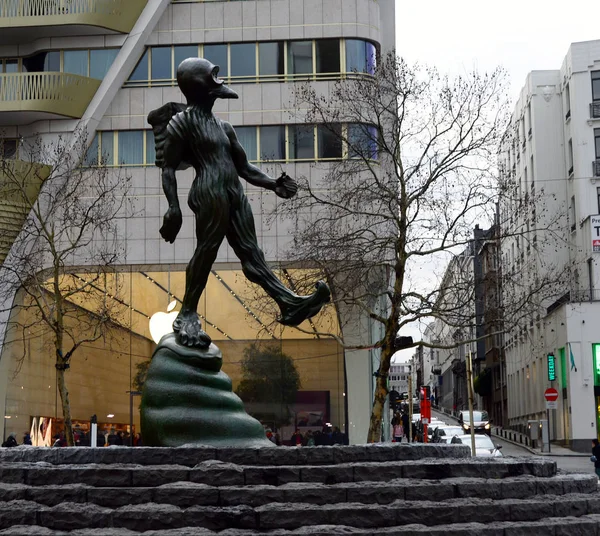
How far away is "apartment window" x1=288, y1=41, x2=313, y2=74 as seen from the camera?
1529 inches

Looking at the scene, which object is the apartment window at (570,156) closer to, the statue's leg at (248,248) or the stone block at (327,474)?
the statue's leg at (248,248)

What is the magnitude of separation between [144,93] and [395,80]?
499 inches

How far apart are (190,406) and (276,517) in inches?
133

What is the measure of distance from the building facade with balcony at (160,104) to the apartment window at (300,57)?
5cm

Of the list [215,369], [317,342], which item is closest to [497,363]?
[317,342]

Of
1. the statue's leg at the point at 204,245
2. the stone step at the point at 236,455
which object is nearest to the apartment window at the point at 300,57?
the statue's leg at the point at 204,245

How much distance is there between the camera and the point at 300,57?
128ft

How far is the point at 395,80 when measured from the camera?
2941cm

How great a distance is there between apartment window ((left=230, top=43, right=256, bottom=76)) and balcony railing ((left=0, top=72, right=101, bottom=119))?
4847 millimetres

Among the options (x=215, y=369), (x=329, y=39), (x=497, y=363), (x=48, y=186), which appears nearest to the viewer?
(x=215, y=369)

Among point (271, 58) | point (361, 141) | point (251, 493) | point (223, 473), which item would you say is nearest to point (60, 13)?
point (271, 58)

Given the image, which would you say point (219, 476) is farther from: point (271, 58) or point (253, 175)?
point (271, 58)

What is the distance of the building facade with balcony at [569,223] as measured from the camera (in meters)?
46.4

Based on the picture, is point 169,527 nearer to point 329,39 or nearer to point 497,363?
point 329,39
